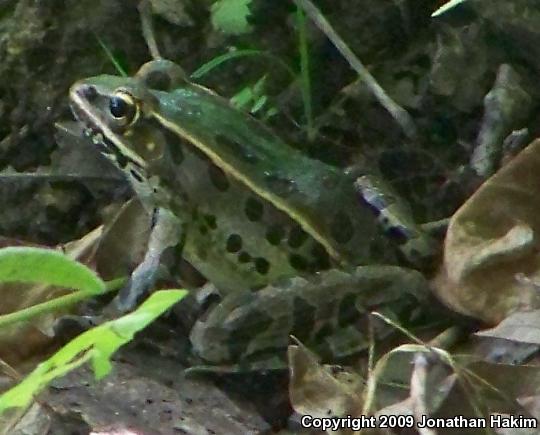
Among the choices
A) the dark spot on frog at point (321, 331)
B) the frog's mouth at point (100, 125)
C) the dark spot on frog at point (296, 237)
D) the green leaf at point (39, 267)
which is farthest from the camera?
the frog's mouth at point (100, 125)

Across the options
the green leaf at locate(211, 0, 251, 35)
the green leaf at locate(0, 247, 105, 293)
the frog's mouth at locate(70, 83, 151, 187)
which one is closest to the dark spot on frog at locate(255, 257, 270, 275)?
the frog's mouth at locate(70, 83, 151, 187)

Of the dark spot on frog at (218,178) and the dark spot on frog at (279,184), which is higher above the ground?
the dark spot on frog at (218,178)

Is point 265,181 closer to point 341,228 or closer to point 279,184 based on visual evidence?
point 279,184

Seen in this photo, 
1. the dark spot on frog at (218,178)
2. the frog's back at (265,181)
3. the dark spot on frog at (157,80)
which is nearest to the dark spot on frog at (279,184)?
the frog's back at (265,181)

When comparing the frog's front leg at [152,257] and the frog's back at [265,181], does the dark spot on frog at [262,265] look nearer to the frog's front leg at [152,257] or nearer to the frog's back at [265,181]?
the frog's back at [265,181]

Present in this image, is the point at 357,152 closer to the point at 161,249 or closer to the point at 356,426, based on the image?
the point at 161,249

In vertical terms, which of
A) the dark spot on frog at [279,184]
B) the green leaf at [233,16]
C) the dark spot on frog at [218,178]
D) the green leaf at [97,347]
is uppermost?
the green leaf at [233,16]

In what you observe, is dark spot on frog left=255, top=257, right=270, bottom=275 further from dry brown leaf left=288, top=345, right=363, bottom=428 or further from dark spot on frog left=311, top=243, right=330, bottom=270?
dry brown leaf left=288, top=345, right=363, bottom=428

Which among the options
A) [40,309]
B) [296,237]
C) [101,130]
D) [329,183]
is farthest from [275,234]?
[40,309]
